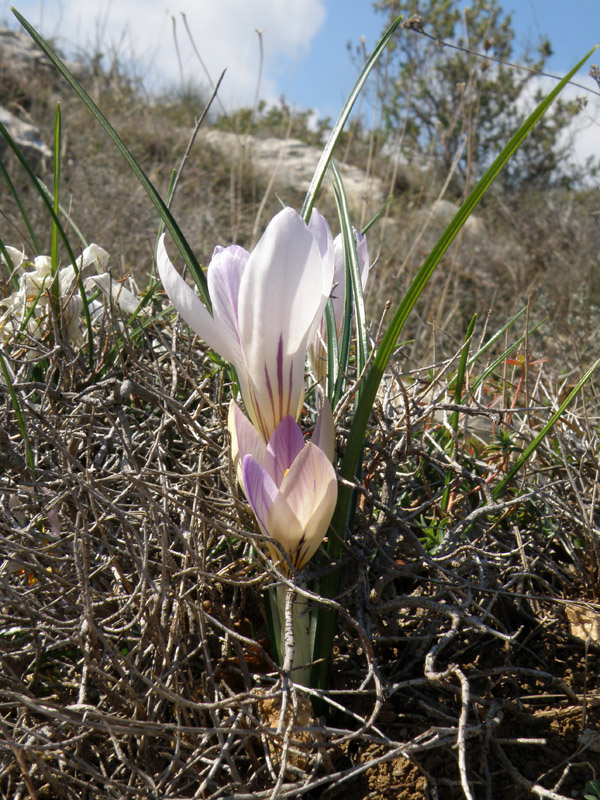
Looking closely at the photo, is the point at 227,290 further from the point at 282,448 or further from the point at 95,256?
the point at 95,256

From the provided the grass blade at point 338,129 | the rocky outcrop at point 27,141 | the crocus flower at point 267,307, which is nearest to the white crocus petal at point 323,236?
the crocus flower at point 267,307

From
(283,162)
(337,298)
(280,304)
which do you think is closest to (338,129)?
(337,298)

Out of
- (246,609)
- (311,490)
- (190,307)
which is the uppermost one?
(190,307)

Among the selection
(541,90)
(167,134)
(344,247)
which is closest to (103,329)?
(344,247)

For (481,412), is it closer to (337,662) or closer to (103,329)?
(337,662)

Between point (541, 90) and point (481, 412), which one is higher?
point (541, 90)

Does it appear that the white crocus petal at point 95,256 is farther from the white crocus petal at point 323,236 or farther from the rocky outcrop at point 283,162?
the rocky outcrop at point 283,162
